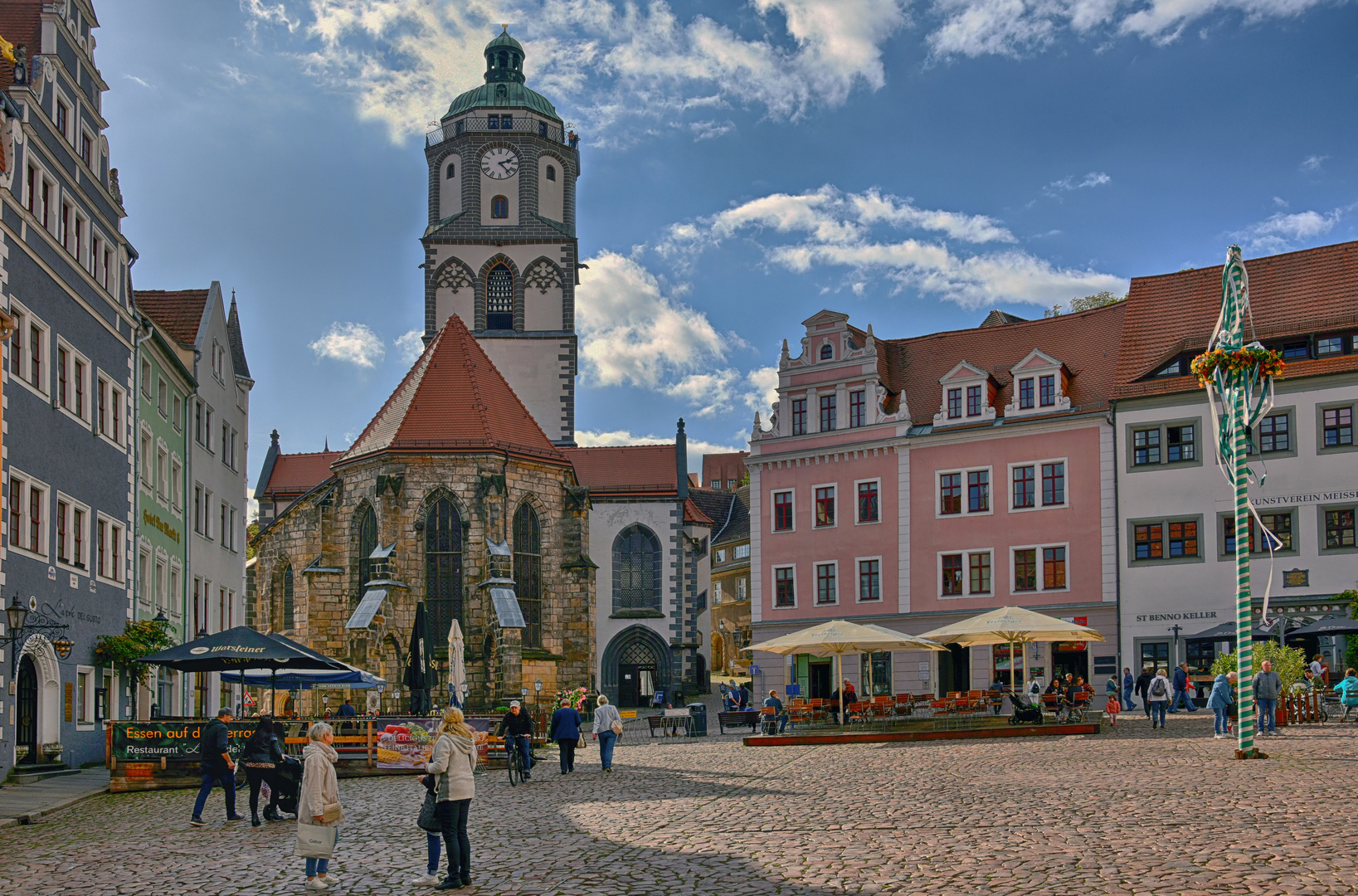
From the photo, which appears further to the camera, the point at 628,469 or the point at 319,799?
the point at 628,469

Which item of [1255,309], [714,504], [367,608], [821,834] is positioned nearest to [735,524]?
[714,504]

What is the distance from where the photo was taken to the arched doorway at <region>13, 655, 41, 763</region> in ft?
81.6

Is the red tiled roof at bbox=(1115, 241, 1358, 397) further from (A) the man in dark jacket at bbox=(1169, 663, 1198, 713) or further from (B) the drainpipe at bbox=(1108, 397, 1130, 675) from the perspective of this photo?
(A) the man in dark jacket at bbox=(1169, 663, 1198, 713)

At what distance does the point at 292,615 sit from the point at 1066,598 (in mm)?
27157

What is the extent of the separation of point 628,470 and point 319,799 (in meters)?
46.1

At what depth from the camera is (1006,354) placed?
150ft

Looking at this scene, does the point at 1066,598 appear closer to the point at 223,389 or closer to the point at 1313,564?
the point at 1313,564

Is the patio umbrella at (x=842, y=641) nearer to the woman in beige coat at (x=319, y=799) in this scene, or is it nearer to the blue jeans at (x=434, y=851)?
the woman in beige coat at (x=319, y=799)

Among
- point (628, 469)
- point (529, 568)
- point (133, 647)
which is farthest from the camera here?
point (628, 469)

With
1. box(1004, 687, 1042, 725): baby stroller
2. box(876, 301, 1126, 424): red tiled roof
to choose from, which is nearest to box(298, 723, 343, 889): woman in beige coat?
box(1004, 687, 1042, 725): baby stroller

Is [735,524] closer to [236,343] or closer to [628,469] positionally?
[628,469]

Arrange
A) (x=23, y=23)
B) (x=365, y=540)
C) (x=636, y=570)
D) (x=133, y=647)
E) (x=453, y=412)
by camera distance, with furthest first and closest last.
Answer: (x=636, y=570) < (x=453, y=412) < (x=365, y=540) < (x=133, y=647) < (x=23, y=23)

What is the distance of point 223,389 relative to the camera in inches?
1699

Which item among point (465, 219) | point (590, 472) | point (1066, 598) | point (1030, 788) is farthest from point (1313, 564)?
point (465, 219)
